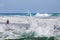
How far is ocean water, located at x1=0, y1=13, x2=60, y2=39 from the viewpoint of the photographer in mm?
1854

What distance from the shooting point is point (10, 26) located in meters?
1.87

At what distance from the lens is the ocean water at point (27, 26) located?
185 cm

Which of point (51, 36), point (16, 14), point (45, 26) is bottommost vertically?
point (51, 36)

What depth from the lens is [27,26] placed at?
1864mm

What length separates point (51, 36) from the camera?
1865 mm

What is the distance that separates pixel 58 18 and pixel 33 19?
1.05 feet

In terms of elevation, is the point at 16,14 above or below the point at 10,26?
above
